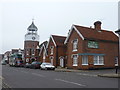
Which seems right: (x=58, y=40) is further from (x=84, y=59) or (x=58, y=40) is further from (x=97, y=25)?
(x=84, y=59)

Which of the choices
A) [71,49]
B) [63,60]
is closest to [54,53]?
[63,60]

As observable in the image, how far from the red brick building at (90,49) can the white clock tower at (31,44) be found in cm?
2912

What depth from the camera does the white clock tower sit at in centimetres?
6562

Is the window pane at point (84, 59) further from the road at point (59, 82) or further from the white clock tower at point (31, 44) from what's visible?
the white clock tower at point (31, 44)

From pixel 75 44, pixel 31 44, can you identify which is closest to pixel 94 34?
pixel 75 44

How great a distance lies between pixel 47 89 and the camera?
10.8 meters

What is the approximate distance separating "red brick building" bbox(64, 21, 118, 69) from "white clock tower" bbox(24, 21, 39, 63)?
2912 cm

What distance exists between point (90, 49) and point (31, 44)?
35.8 metres

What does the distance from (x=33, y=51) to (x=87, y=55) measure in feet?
118

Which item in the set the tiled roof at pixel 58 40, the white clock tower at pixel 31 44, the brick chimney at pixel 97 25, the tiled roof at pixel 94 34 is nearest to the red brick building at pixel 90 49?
the tiled roof at pixel 94 34

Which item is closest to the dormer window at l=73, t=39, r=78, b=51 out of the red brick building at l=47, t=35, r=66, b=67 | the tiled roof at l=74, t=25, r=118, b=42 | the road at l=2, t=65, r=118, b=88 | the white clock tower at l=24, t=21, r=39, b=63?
the tiled roof at l=74, t=25, r=118, b=42

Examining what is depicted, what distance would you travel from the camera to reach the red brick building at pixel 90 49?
109 feet

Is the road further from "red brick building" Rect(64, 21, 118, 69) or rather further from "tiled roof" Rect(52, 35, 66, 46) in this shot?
"tiled roof" Rect(52, 35, 66, 46)

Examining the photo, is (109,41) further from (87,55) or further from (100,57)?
(87,55)
